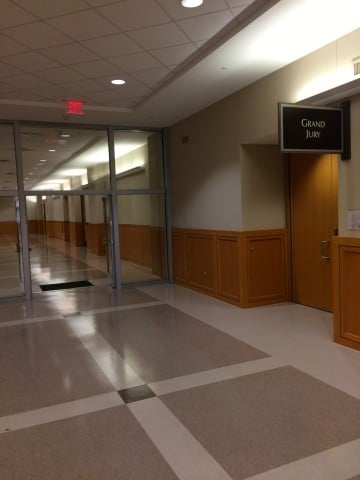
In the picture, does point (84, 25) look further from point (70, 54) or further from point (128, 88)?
point (128, 88)

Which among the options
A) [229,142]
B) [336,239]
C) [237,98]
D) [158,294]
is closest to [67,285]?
[158,294]

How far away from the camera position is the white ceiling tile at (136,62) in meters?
4.62

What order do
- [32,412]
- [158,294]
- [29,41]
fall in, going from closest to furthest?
1. [32,412]
2. [29,41]
3. [158,294]

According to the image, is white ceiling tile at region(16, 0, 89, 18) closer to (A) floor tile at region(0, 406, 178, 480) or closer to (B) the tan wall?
(A) floor tile at region(0, 406, 178, 480)

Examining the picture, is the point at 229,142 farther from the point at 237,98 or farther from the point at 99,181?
the point at 99,181

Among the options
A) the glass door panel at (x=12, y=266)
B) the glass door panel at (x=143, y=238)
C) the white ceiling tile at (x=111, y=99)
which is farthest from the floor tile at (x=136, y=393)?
the glass door panel at (x=143, y=238)

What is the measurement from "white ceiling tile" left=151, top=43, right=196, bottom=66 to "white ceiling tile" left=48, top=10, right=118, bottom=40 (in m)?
0.71

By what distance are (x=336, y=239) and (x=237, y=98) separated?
9.14ft

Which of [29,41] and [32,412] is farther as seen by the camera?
[29,41]

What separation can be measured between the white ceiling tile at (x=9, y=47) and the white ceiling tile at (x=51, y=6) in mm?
674

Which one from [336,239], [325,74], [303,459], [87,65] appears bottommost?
[303,459]

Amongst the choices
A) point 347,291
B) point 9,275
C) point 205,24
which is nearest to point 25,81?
point 205,24

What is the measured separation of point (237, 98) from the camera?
19.3ft

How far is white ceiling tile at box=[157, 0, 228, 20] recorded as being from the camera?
3.48 meters
